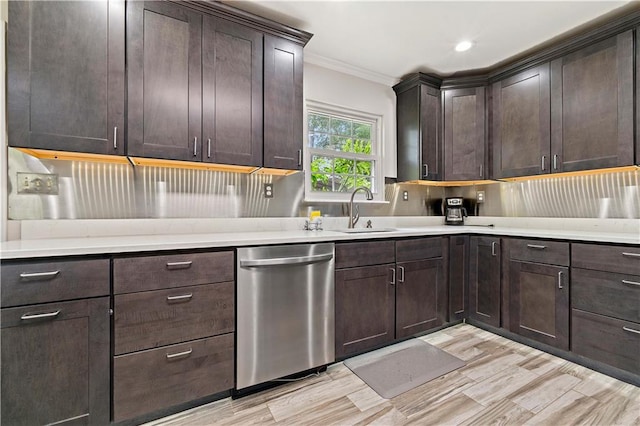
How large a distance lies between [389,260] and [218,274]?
1.26 m

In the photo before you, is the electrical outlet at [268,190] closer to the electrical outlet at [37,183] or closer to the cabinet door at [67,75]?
the cabinet door at [67,75]

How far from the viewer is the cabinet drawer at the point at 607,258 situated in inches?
70.6

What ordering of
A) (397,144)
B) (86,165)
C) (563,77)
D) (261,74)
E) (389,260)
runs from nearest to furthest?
1. (86,165)
2. (261,74)
3. (389,260)
4. (563,77)
5. (397,144)

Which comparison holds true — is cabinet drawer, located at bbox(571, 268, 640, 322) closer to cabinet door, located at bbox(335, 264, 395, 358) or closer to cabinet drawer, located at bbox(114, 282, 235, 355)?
cabinet door, located at bbox(335, 264, 395, 358)

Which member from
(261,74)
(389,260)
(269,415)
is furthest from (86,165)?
(389,260)

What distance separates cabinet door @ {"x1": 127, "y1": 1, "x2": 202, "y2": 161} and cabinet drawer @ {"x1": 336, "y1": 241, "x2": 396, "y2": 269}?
117 centimetres

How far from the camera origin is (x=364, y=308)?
6.92ft

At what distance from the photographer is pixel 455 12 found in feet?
6.85

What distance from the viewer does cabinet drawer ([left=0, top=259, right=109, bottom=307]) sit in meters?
1.20

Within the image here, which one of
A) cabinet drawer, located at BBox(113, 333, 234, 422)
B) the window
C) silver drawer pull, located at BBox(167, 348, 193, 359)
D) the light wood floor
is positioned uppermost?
the window

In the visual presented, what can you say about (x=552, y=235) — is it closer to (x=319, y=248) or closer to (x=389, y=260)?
(x=389, y=260)

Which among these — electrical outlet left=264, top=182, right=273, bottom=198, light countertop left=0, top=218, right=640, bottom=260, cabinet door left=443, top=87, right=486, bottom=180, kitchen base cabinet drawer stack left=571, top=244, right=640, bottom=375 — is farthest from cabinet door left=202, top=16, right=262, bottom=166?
kitchen base cabinet drawer stack left=571, top=244, right=640, bottom=375

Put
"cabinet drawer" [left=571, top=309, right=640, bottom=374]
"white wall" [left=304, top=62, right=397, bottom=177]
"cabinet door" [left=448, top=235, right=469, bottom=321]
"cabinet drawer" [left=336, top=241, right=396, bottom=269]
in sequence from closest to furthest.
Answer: "cabinet drawer" [left=571, top=309, right=640, bottom=374]
"cabinet drawer" [left=336, top=241, right=396, bottom=269]
"cabinet door" [left=448, top=235, right=469, bottom=321]
"white wall" [left=304, top=62, right=397, bottom=177]

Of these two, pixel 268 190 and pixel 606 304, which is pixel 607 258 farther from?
pixel 268 190
